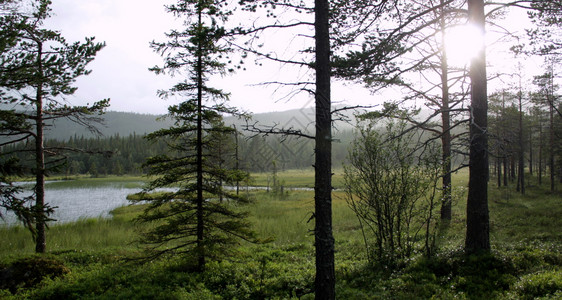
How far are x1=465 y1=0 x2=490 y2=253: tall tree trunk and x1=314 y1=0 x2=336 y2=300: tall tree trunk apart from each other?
3.85 meters

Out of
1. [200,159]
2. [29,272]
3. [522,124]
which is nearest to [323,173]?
[200,159]

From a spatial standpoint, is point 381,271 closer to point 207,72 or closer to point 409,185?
point 409,185

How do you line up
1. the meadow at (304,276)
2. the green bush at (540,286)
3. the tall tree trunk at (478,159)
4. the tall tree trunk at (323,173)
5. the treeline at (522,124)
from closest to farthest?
the tall tree trunk at (323,173)
the green bush at (540,286)
the meadow at (304,276)
the tall tree trunk at (478,159)
the treeline at (522,124)

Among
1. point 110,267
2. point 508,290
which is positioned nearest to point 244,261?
point 110,267

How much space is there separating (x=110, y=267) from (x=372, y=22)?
9.23m

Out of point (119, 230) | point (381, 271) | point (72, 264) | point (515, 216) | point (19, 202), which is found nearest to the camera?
point (19, 202)

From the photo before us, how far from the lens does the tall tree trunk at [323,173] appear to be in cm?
465

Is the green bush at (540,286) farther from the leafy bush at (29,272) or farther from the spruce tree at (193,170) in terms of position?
the leafy bush at (29,272)

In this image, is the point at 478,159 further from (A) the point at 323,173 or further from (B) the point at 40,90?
(B) the point at 40,90

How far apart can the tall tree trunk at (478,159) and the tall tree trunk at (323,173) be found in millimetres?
3849

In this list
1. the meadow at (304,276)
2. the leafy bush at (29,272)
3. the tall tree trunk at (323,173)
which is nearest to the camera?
the tall tree trunk at (323,173)

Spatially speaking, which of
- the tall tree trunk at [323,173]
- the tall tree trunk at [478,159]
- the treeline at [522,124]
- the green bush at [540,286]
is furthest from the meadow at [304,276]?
the treeline at [522,124]

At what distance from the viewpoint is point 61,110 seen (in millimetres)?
10094

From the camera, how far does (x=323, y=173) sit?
15.4ft
